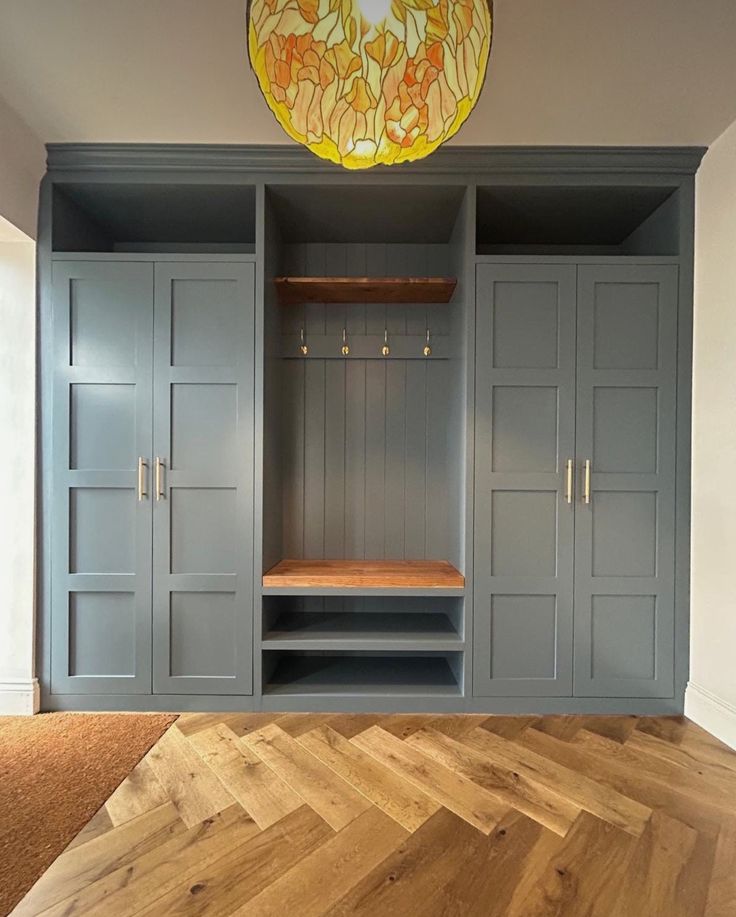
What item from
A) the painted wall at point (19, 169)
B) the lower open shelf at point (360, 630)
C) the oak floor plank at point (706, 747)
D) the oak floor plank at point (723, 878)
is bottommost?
the oak floor plank at point (706, 747)

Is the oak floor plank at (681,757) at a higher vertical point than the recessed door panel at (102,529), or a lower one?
lower

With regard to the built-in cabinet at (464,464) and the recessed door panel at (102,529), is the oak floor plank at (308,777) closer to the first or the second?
the built-in cabinet at (464,464)

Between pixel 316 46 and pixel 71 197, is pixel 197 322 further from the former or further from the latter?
pixel 316 46

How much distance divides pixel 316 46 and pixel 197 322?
1.50 meters

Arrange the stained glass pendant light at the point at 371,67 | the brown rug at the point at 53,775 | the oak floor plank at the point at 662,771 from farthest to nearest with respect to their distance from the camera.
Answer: the oak floor plank at the point at 662,771, the brown rug at the point at 53,775, the stained glass pendant light at the point at 371,67

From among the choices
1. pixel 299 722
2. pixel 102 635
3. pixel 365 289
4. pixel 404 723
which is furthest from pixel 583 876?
pixel 365 289

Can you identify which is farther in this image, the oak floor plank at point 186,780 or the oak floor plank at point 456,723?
the oak floor plank at point 456,723

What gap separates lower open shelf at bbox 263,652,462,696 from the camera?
A: 8.41ft

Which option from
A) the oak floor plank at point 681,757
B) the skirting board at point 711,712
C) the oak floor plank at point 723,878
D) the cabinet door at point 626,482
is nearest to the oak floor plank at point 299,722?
the cabinet door at point 626,482

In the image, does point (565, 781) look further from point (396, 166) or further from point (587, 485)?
point (396, 166)

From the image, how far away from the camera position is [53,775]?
1.98 m

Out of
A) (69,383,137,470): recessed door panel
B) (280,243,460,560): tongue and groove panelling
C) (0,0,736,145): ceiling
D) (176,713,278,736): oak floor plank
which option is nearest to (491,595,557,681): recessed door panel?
(280,243,460,560): tongue and groove panelling

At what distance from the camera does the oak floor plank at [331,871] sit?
1.40m

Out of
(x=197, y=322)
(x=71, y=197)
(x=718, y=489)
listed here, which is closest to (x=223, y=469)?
(x=197, y=322)
